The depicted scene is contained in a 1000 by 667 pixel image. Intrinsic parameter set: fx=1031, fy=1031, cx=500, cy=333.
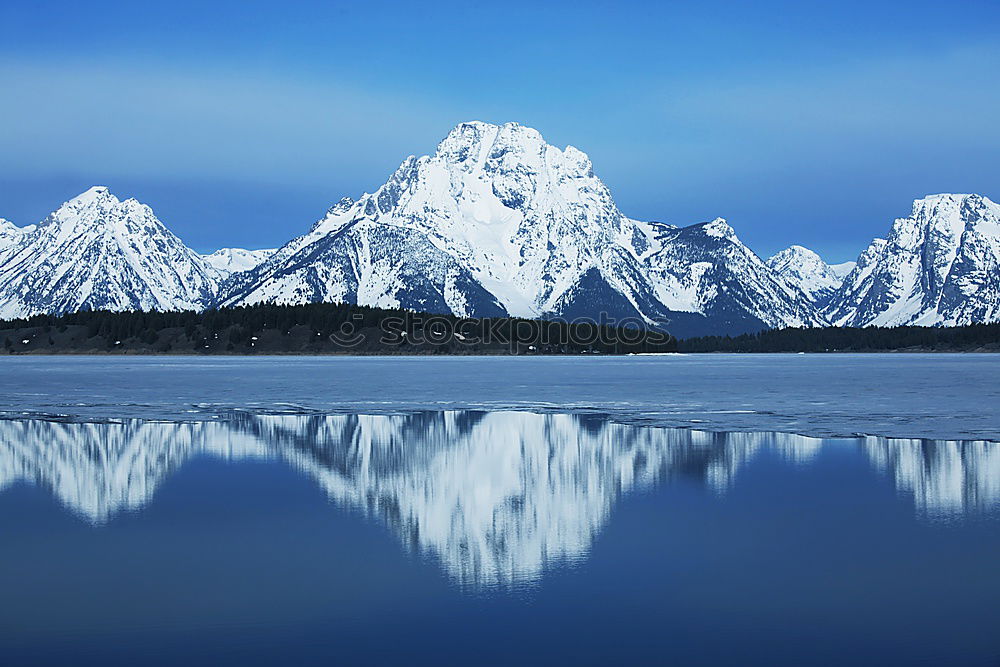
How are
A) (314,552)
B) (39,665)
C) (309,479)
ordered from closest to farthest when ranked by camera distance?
(39,665) < (314,552) < (309,479)

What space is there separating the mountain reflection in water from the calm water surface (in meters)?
0.16

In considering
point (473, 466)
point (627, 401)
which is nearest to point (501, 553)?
point (473, 466)

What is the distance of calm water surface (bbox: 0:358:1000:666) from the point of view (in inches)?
605

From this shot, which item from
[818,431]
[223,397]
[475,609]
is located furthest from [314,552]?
[223,397]

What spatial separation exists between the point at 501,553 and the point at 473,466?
13.7 m

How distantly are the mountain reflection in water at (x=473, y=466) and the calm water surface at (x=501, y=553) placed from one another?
0.16 metres

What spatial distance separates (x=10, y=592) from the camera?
18141mm

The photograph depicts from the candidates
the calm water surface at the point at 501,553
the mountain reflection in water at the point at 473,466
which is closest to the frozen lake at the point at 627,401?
the mountain reflection in water at the point at 473,466

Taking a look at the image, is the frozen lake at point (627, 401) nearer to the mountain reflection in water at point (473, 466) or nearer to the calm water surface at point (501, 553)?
the mountain reflection in water at point (473, 466)

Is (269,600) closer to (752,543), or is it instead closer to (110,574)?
(110,574)

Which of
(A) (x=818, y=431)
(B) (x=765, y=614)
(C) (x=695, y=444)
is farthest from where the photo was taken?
(A) (x=818, y=431)

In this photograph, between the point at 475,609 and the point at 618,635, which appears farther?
the point at 475,609

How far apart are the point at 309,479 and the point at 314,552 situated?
1078 cm

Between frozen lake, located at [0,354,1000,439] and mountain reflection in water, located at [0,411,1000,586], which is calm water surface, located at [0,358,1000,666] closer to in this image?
mountain reflection in water, located at [0,411,1000,586]
